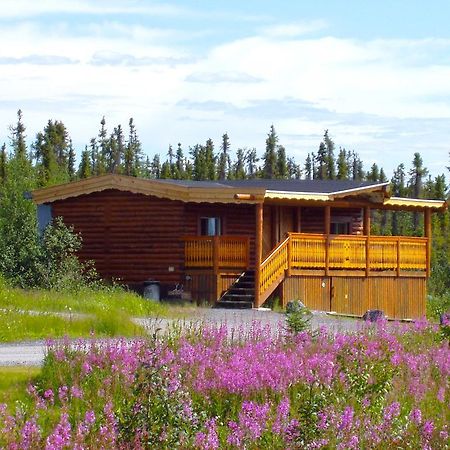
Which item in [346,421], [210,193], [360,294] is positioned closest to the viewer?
[346,421]

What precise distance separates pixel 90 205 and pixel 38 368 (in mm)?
20579

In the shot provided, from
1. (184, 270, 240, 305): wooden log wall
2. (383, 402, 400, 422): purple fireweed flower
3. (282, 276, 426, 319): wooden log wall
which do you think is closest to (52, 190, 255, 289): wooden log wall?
(184, 270, 240, 305): wooden log wall

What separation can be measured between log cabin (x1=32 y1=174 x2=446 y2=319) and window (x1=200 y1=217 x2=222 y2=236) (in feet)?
0.10

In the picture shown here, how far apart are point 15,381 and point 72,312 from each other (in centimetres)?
1080

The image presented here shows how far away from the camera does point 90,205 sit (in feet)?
117

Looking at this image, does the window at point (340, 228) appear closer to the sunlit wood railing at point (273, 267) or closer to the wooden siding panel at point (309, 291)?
the wooden siding panel at point (309, 291)

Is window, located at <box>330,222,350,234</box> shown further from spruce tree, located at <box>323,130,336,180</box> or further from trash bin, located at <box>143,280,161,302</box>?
spruce tree, located at <box>323,130,336,180</box>

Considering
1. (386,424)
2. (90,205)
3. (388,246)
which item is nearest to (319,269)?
(388,246)

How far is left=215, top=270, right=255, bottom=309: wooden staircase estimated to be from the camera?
32.2 metres

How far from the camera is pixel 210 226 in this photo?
35875mm

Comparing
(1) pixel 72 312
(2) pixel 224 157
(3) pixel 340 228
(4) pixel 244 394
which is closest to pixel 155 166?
(2) pixel 224 157

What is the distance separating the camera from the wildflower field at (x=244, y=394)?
8828 mm

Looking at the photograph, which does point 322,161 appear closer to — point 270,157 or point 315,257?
point 270,157

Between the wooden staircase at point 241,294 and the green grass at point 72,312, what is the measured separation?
2148 mm
